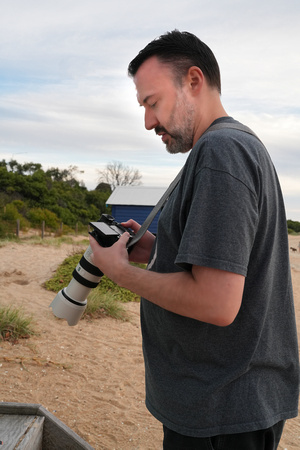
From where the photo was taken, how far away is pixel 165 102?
136cm

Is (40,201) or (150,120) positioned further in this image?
(40,201)

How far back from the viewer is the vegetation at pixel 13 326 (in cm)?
532

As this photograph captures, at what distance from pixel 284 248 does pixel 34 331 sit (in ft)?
15.9

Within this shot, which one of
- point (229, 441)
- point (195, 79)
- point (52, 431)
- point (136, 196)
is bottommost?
point (52, 431)

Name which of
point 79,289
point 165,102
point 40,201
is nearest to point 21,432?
point 79,289

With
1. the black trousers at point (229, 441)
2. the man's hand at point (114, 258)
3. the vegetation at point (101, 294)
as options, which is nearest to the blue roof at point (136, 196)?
the vegetation at point (101, 294)

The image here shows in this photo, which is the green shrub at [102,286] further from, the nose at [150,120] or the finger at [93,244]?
the nose at [150,120]

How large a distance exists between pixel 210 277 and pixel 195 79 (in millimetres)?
619

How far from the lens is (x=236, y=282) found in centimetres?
108

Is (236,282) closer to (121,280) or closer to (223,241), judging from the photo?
(223,241)

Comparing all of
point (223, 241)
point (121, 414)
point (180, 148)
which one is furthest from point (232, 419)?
point (121, 414)

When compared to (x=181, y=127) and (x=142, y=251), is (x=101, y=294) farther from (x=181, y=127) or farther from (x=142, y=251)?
(x=181, y=127)

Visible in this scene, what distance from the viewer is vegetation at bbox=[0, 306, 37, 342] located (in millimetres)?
5319

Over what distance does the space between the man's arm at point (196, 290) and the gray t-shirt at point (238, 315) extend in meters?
0.03
